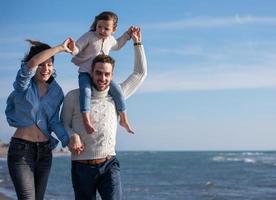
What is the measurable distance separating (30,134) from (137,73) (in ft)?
3.67

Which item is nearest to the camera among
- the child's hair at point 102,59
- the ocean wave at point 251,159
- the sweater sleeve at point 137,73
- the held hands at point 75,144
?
the held hands at point 75,144

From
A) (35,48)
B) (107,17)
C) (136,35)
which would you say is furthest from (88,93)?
(136,35)

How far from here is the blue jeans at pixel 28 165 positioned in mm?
4195

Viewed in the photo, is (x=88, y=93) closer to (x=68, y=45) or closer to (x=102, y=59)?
(x=102, y=59)

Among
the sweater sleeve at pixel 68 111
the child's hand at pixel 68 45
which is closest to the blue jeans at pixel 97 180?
the sweater sleeve at pixel 68 111

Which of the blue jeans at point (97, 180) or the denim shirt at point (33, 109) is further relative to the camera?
the blue jeans at point (97, 180)

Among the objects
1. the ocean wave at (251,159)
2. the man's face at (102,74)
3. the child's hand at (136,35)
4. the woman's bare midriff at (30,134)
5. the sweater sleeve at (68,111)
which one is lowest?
the ocean wave at (251,159)

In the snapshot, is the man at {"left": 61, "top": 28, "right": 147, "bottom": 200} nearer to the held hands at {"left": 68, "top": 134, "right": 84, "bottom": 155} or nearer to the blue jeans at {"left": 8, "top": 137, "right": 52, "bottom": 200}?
the held hands at {"left": 68, "top": 134, "right": 84, "bottom": 155}

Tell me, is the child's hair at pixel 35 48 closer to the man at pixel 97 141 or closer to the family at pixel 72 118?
the family at pixel 72 118

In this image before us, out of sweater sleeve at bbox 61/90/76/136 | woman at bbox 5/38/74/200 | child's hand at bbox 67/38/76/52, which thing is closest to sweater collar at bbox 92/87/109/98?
sweater sleeve at bbox 61/90/76/136

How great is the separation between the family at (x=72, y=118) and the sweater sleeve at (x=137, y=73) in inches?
8.5

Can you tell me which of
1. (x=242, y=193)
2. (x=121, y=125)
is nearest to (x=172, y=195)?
(x=242, y=193)

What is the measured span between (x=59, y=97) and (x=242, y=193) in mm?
17145

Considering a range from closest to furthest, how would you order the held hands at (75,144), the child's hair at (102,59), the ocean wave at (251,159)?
the held hands at (75,144), the child's hair at (102,59), the ocean wave at (251,159)
